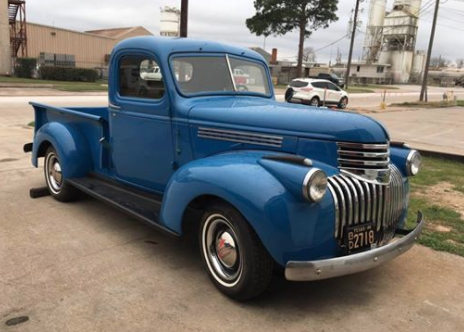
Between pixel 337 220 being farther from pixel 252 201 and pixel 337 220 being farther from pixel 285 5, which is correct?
pixel 285 5

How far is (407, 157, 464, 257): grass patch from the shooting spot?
4.38 meters

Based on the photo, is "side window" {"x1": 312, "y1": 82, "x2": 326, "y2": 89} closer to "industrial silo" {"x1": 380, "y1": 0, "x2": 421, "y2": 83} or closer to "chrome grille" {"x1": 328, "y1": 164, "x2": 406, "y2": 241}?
"chrome grille" {"x1": 328, "y1": 164, "x2": 406, "y2": 241}

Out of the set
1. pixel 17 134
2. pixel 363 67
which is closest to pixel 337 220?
pixel 17 134

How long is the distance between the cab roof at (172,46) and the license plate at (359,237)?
7.20 feet

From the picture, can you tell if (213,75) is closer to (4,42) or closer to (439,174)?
(439,174)

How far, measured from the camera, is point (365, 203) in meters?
3.10

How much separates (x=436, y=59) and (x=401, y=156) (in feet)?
451

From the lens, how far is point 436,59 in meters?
126

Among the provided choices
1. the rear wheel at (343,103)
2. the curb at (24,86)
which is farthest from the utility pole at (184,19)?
the curb at (24,86)

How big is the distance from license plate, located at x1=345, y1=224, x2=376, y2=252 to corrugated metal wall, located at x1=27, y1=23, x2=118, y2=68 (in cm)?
→ 3970

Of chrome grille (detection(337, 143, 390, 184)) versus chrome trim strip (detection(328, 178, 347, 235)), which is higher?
chrome grille (detection(337, 143, 390, 184))

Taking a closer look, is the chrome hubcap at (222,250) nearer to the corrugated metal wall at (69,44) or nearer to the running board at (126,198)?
the running board at (126,198)

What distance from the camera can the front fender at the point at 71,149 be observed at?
16.3 ft

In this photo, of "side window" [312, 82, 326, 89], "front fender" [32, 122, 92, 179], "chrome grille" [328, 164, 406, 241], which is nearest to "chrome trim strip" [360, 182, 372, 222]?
"chrome grille" [328, 164, 406, 241]
